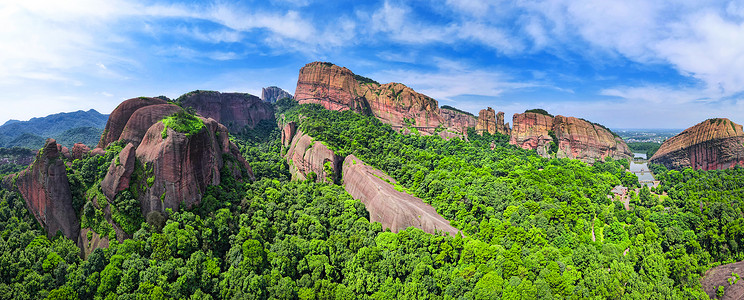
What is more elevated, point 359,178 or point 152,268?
point 359,178

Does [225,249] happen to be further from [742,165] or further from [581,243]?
[742,165]

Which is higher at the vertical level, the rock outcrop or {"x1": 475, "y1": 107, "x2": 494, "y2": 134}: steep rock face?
the rock outcrop

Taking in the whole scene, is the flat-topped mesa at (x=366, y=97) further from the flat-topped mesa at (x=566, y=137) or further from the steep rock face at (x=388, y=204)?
the steep rock face at (x=388, y=204)

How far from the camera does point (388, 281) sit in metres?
28.5

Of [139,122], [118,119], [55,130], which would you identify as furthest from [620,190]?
[55,130]

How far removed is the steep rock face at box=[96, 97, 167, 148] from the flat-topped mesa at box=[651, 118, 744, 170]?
123 meters

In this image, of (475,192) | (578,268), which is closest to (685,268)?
(578,268)

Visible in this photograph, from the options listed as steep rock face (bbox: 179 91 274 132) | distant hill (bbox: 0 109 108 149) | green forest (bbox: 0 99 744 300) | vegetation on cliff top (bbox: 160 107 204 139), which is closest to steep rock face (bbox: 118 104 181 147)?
green forest (bbox: 0 99 744 300)

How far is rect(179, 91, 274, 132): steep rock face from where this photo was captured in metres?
79.3

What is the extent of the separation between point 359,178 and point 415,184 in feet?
34.1

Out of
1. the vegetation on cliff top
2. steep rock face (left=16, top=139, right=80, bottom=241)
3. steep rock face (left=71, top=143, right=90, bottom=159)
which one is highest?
the vegetation on cliff top

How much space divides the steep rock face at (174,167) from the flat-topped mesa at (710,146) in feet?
367

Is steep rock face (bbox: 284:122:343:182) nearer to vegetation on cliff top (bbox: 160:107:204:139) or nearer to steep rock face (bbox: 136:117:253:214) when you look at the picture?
steep rock face (bbox: 136:117:253:214)

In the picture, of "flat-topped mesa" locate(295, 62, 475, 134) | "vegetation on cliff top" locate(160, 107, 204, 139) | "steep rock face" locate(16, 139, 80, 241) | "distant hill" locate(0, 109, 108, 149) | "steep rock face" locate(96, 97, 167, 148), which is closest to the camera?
"steep rock face" locate(16, 139, 80, 241)
